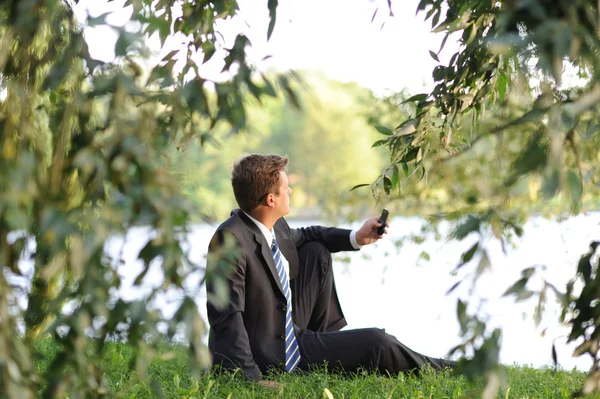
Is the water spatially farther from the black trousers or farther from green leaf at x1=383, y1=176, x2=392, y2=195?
green leaf at x1=383, y1=176, x2=392, y2=195

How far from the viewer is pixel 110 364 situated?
3.56m

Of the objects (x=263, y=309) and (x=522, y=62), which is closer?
(x=522, y=62)

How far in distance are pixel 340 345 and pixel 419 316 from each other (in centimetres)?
637

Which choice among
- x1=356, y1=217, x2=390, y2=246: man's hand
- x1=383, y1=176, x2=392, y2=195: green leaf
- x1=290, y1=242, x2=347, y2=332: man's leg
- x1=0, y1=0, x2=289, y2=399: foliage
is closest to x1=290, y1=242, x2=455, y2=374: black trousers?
x1=290, y1=242, x2=347, y2=332: man's leg

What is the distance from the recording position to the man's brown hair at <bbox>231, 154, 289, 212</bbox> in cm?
333

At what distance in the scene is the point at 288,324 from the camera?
11.0 ft

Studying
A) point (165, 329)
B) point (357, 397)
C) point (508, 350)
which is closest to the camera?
point (165, 329)

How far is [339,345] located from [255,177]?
825 mm

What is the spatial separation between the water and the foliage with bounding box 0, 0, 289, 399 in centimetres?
4

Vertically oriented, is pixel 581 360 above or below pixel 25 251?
below

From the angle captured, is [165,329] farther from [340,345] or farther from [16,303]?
[340,345]

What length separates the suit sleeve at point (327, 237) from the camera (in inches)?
145

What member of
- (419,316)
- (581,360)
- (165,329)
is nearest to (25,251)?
(165,329)

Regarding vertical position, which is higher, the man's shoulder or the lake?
the man's shoulder
